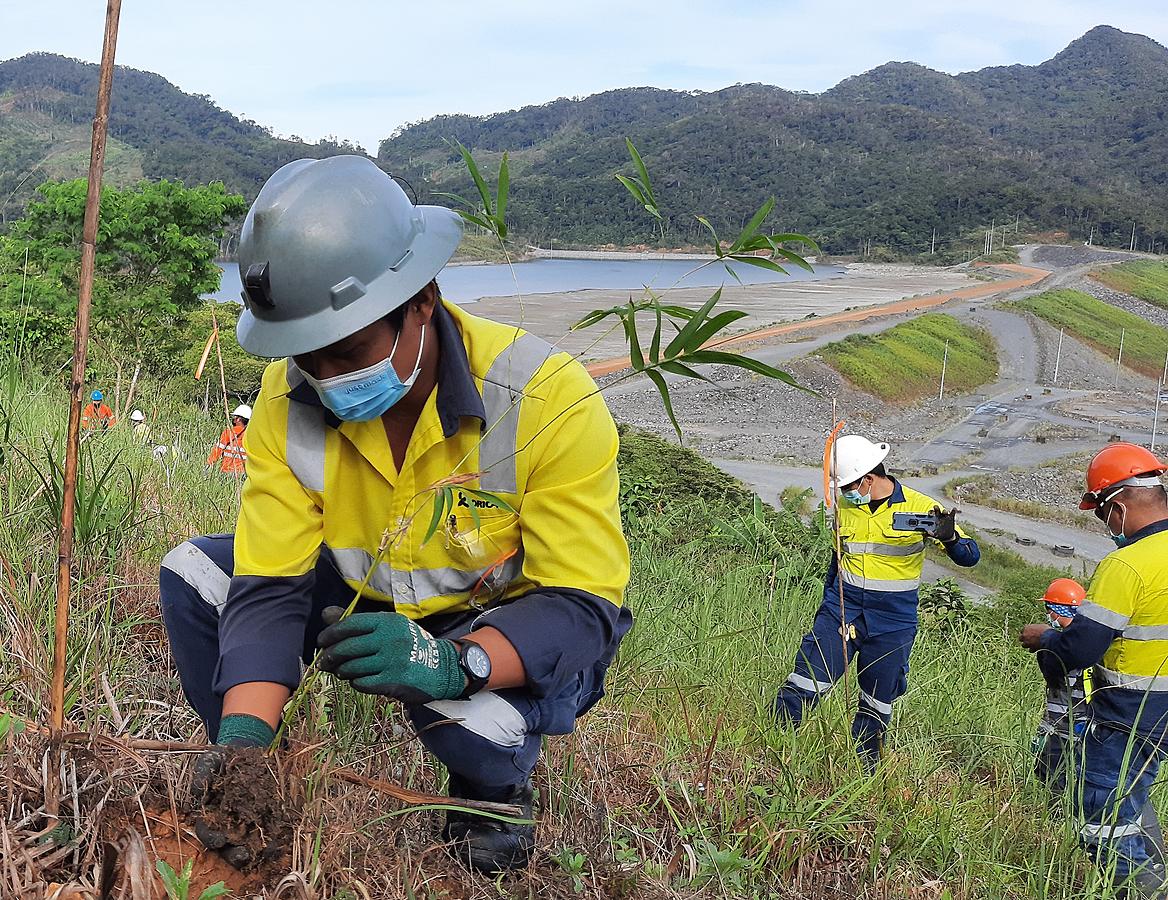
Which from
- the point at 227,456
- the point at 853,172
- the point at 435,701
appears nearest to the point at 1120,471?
the point at 435,701

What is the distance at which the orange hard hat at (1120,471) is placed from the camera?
3.38 meters

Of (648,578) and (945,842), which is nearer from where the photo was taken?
(945,842)

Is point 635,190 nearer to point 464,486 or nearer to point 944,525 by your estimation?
point 464,486

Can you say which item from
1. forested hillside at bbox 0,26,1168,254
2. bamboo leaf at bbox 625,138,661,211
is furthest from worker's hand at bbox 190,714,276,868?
forested hillside at bbox 0,26,1168,254

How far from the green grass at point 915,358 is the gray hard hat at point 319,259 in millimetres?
44306

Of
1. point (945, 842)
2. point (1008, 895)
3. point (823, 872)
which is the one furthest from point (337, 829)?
point (1008, 895)

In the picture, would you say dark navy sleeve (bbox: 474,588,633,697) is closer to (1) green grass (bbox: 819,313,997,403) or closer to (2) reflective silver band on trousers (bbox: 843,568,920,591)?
(2) reflective silver band on trousers (bbox: 843,568,920,591)

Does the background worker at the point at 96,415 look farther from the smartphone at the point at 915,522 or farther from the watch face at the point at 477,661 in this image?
the smartphone at the point at 915,522

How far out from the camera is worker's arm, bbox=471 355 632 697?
168 centimetres

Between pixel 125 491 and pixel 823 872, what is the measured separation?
7.67ft

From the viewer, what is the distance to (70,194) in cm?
2083

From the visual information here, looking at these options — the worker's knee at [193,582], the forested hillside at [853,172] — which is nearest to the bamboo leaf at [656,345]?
the worker's knee at [193,582]

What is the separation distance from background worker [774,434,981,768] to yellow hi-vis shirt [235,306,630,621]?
2.82m

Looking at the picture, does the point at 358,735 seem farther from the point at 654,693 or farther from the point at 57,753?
the point at 654,693
